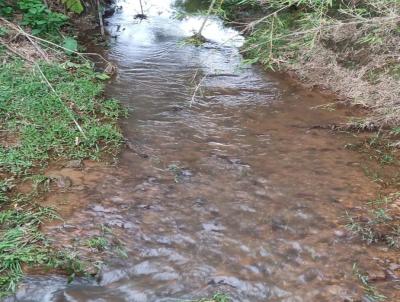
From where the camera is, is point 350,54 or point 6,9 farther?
point 350,54

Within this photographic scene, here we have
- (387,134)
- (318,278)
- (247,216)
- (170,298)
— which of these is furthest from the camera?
(387,134)

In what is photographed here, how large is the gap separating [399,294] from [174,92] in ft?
15.7

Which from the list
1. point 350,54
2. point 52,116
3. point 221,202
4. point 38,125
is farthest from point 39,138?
point 350,54

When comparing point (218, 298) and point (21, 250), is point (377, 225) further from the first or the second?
point (21, 250)

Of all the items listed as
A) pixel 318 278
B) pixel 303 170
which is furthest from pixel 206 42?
pixel 318 278

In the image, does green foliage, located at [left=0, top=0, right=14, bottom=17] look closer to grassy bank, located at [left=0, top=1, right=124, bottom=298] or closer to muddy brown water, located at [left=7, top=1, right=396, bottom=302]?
grassy bank, located at [left=0, top=1, right=124, bottom=298]

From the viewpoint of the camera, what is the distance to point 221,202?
14.8 feet

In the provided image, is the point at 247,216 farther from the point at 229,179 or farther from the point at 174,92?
the point at 174,92

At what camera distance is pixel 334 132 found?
607cm

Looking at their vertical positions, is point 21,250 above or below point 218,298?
above

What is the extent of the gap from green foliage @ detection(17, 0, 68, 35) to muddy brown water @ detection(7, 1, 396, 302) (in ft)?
6.08

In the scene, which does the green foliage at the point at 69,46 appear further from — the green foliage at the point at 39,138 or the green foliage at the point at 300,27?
the green foliage at the point at 300,27

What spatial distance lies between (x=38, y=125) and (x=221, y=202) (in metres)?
2.65

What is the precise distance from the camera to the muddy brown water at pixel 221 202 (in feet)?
A: 11.6
